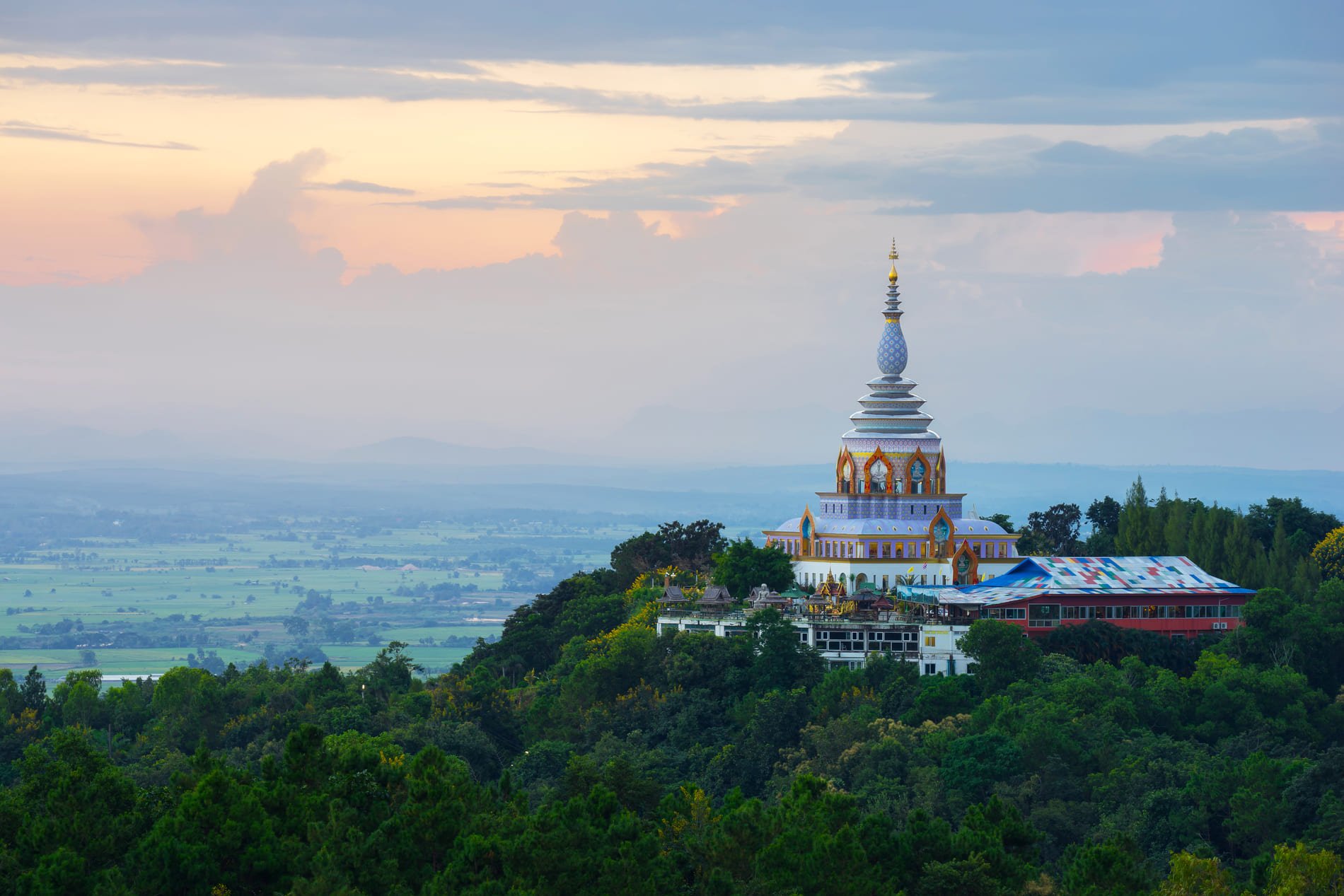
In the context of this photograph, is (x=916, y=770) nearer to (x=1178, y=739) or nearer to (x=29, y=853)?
(x=1178, y=739)

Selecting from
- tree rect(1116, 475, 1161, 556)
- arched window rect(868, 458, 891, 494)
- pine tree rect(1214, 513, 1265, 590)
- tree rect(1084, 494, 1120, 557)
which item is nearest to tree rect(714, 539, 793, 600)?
arched window rect(868, 458, 891, 494)

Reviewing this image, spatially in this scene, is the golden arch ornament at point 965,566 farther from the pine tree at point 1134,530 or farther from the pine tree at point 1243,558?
the pine tree at point 1134,530

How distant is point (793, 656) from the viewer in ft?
261

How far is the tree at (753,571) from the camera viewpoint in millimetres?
85750

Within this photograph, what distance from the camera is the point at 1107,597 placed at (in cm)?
8250

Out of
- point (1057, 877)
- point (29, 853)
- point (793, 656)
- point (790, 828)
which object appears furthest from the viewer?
point (793, 656)

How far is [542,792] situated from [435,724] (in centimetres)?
929

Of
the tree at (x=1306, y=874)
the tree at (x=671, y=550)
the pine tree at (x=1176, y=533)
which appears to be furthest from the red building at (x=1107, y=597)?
the tree at (x=1306, y=874)

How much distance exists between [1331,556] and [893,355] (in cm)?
1924

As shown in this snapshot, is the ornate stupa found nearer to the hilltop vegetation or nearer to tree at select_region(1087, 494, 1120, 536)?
the hilltop vegetation

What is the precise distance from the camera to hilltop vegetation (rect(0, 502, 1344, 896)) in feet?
→ 173

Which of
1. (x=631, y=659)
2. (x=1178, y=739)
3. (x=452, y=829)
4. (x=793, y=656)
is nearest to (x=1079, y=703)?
(x=1178, y=739)

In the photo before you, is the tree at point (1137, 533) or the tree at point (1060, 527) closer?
the tree at point (1137, 533)

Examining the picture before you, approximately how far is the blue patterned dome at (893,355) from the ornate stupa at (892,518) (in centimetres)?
3
